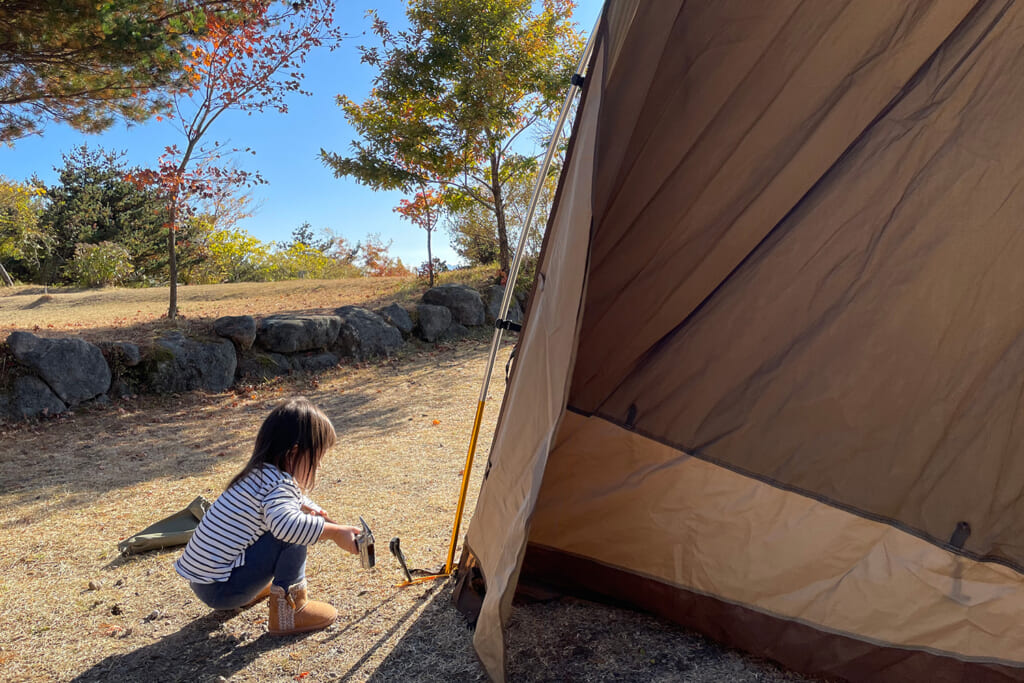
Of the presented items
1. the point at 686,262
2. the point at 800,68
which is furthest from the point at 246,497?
the point at 800,68

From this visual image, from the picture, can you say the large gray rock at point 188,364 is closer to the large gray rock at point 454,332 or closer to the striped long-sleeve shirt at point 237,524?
the large gray rock at point 454,332

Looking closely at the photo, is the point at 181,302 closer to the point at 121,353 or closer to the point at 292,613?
the point at 121,353

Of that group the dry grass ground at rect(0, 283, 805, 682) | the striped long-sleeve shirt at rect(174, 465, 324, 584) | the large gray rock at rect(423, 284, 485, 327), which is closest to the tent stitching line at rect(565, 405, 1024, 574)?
the dry grass ground at rect(0, 283, 805, 682)

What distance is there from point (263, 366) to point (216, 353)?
537 millimetres

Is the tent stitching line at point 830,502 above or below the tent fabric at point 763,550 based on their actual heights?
above

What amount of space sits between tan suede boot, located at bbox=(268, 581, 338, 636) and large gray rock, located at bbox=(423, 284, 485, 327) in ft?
26.4

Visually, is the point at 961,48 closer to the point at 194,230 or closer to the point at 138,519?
the point at 138,519

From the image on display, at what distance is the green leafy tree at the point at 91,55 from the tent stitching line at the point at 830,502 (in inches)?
229

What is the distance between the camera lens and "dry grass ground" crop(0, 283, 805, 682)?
2.52m

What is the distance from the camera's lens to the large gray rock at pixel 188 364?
24.7 ft

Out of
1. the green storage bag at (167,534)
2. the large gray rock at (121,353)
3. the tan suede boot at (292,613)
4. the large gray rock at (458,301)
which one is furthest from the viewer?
the large gray rock at (458,301)

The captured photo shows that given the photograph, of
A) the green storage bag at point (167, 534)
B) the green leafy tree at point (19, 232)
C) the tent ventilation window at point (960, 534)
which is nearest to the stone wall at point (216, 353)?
the green storage bag at point (167, 534)

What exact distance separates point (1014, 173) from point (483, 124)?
30.8 feet

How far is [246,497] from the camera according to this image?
2.58m
